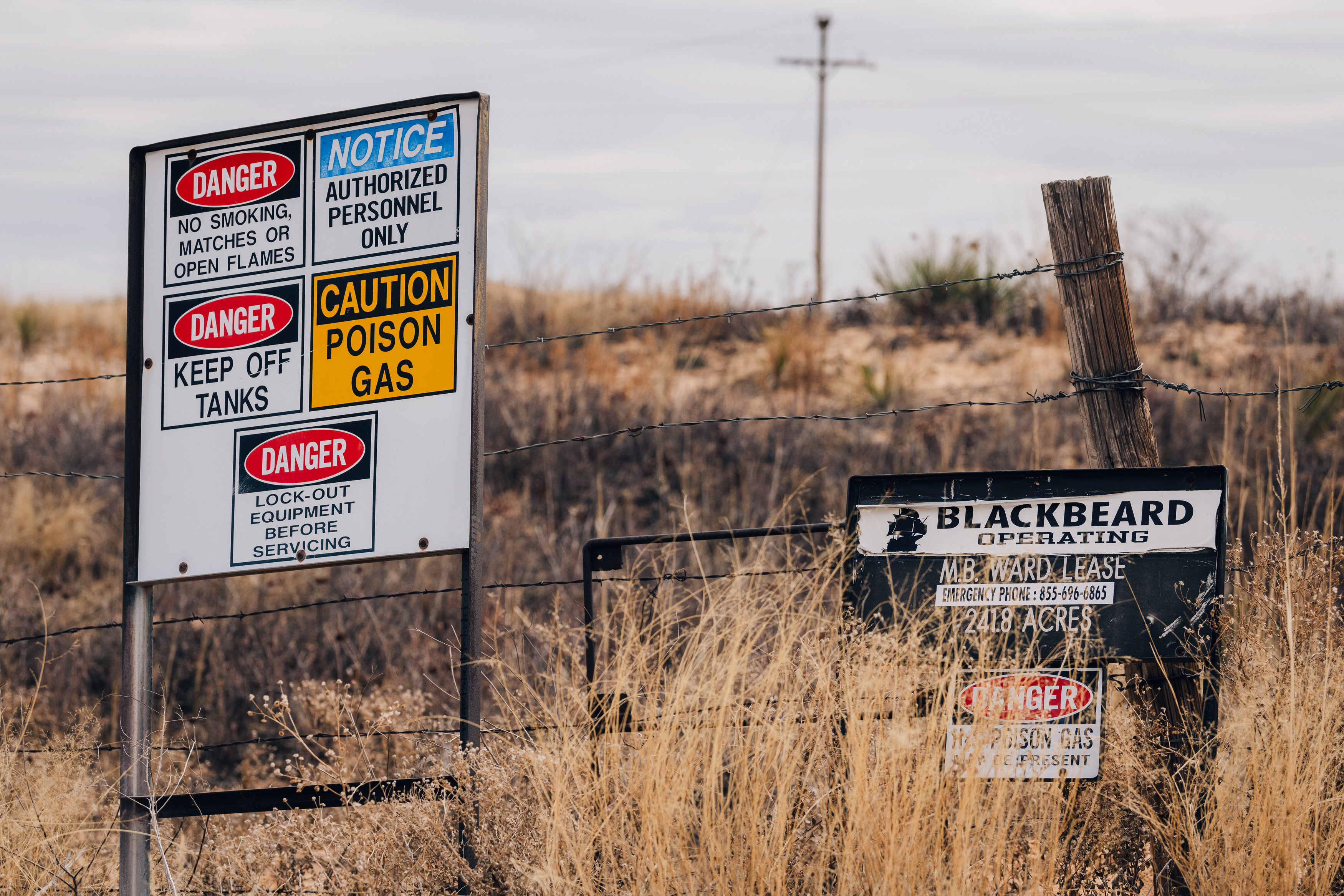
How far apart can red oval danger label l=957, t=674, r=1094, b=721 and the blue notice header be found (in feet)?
7.47

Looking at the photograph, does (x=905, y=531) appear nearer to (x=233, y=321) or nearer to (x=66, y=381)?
(x=233, y=321)

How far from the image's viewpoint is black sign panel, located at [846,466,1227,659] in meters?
3.27

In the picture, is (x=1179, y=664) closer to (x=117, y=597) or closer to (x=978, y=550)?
(x=978, y=550)

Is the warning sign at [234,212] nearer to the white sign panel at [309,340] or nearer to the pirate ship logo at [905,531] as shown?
the white sign panel at [309,340]

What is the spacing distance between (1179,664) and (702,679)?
1354 millimetres

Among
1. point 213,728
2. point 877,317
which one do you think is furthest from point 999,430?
point 213,728

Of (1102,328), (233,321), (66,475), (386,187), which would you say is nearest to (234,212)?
(233,321)

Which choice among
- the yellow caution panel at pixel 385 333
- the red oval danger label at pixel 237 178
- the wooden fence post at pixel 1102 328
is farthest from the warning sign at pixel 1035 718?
the red oval danger label at pixel 237 178

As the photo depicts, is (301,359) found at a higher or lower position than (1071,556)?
higher

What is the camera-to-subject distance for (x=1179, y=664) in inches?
129

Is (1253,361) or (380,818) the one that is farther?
(1253,361)

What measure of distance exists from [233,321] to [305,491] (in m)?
0.64

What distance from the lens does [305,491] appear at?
3.76m

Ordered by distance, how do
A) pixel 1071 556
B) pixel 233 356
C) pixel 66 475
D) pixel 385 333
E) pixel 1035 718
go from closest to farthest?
pixel 1035 718 < pixel 1071 556 < pixel 385 333 < pixel 233 356 < pixel 66 475
